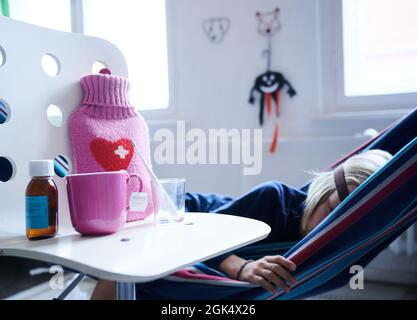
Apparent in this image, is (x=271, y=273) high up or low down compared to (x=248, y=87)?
down

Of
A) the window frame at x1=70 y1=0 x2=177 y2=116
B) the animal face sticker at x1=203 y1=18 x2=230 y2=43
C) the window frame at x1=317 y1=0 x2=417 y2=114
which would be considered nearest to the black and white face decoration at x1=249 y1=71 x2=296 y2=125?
the window frame at x1=317 y1=0 x2=417 y2=114

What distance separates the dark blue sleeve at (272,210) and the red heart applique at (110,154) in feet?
0.94

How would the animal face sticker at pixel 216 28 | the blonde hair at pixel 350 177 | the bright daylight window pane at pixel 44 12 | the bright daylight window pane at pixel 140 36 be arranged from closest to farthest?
1. the blonde hair at pixel 350 177
2. the animal face sticker at pixel 216 28
3. the bright daylight window pane at pixel 140 36
4. the bright daylight window pane at pixel 44 12

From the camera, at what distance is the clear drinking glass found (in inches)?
25.3

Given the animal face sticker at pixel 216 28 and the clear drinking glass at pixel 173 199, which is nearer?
the clear drinking glass at pixel 173 199

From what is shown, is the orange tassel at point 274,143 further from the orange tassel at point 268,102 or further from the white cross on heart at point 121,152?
the white cross on heart at point 121,152

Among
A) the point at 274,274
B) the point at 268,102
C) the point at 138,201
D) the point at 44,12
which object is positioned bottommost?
the point at 274,274

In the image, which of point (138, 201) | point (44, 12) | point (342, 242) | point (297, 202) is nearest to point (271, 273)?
point (342, 242)

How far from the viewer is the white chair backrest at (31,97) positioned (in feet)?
2.06

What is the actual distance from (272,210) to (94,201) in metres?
0.51

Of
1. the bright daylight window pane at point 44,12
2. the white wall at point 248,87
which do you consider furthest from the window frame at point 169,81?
the bright daylight window pane at point 44,12

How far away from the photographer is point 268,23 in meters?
1.46

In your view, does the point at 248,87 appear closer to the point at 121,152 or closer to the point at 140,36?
the point at 140,36

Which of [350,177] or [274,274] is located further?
[350,177]
